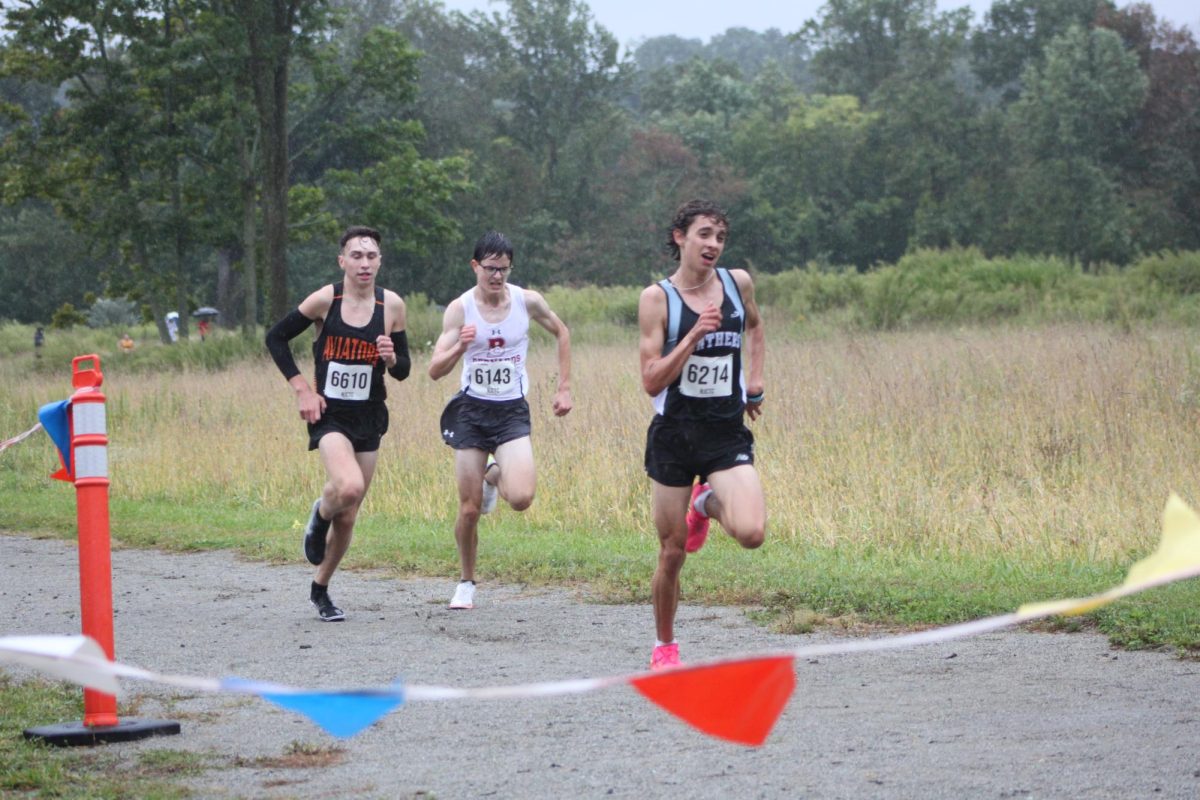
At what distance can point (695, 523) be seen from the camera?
22.0ft

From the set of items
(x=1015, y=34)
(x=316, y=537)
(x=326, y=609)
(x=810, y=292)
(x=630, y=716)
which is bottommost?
(x=326, y=609)

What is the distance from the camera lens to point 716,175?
65.9 m

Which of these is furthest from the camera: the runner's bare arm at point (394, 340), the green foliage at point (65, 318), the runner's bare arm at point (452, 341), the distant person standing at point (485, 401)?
the green foliage at point (65, 318)

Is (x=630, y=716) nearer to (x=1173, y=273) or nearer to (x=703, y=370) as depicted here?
(x=703, y=370)

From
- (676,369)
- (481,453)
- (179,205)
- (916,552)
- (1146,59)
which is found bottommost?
(916,552)

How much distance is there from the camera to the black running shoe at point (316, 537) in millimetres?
8398

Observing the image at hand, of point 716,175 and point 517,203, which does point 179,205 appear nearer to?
point 517,203

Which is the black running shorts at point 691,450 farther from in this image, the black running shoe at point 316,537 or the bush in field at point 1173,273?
the bush in field at point 1173,273

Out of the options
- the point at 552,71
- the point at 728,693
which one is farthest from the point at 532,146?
the point at 728,693

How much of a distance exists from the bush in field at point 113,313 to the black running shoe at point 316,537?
55.6 m

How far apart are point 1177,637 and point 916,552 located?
11.3 ft

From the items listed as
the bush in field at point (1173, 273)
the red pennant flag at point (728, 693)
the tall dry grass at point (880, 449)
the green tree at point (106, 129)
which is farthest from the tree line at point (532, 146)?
the red pennant flag at point (728, 693)

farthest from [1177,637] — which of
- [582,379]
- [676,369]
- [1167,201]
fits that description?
[1167,201]

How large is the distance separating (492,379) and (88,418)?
10.9ft
